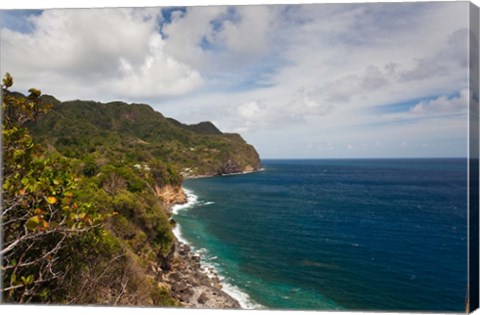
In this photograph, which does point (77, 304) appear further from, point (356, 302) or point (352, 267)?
point (352, 267)

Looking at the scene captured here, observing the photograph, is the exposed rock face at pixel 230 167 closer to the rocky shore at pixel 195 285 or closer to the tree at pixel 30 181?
the rocky shore at pixel 195 285

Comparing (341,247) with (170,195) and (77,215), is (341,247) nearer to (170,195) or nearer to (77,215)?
(77,215)

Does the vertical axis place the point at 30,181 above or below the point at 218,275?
above

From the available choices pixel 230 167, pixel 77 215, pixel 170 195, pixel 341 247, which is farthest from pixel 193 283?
pixel 230 167

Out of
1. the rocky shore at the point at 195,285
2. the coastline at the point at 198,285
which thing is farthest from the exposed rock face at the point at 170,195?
the rocky shore at the point at 195,285

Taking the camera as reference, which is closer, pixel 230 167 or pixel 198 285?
pixel 198 285

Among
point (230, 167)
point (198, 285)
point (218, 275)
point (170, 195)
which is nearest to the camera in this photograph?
point (198, 285)

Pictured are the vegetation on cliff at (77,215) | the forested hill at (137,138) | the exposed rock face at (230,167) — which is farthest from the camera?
the exposed rock face at (230,167)
